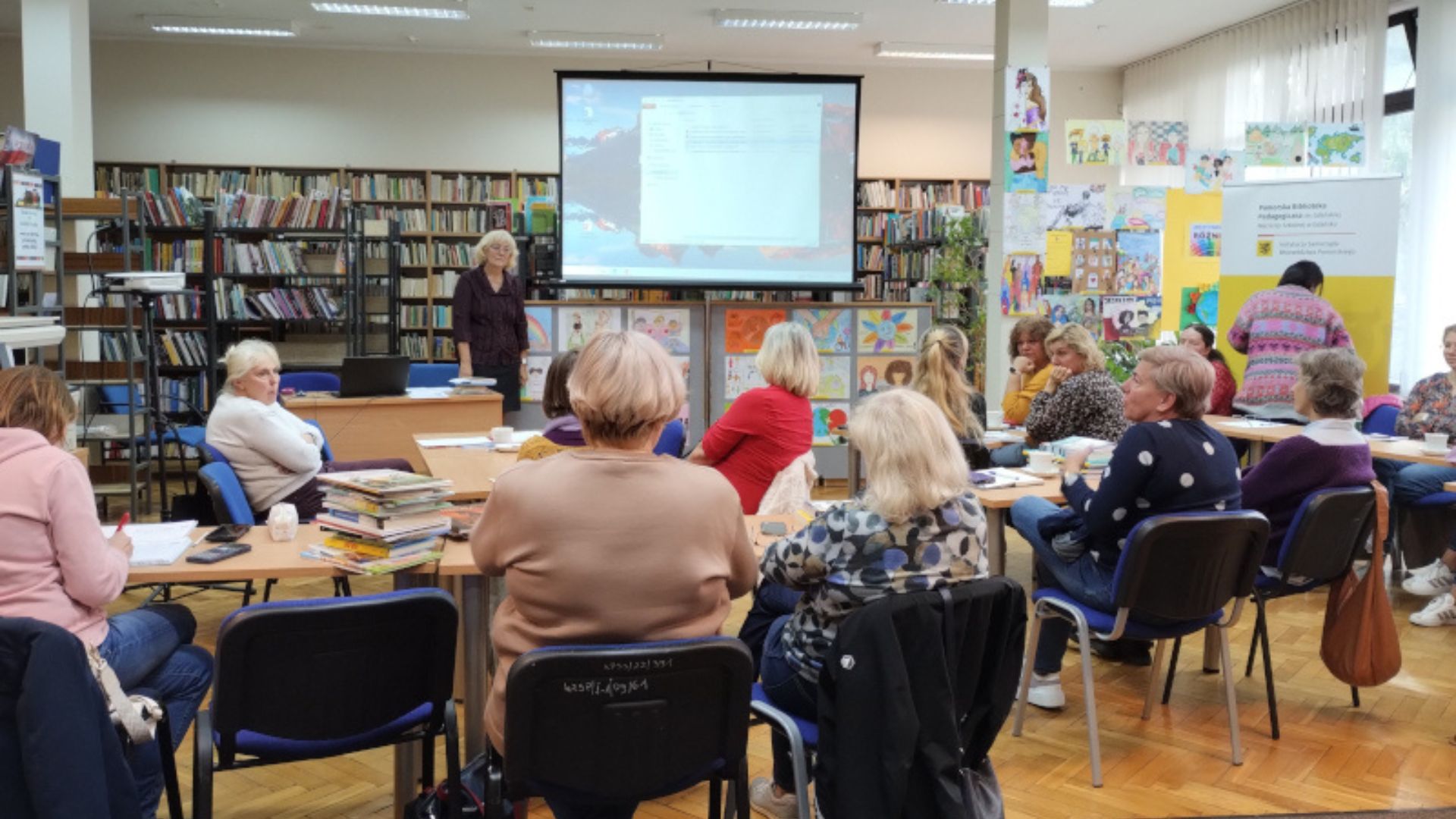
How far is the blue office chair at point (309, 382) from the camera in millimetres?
6379

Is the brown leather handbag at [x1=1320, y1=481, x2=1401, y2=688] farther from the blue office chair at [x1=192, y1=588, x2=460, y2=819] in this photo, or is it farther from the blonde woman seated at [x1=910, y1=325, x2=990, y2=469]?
the blue office chair at [x1=192, y1=588, x2=460, y2=819]

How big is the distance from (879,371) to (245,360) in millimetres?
4498

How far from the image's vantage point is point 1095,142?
864 cm

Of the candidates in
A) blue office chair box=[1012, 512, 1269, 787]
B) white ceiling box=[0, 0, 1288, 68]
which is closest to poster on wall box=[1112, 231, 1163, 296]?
white ceiling box=[0, 0, 1288, 68]

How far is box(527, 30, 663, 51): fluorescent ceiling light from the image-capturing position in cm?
1104

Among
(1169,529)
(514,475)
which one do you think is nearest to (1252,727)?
(1169,529)

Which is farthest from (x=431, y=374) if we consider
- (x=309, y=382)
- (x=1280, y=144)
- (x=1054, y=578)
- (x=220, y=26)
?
(x=1280, y=144)

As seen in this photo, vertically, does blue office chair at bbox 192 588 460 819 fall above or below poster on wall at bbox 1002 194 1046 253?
below

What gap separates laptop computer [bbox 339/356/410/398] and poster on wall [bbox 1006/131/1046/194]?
416 cm

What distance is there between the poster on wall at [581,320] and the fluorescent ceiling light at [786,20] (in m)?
3.64

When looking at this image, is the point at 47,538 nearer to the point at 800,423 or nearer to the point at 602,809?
the point at 602,809

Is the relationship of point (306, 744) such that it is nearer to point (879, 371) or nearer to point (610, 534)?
point (610, 534)

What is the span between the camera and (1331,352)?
4023mm

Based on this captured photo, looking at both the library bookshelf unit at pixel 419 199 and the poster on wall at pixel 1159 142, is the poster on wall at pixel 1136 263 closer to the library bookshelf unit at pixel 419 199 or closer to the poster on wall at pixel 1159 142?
the poster on wall at pixel 1159 142
